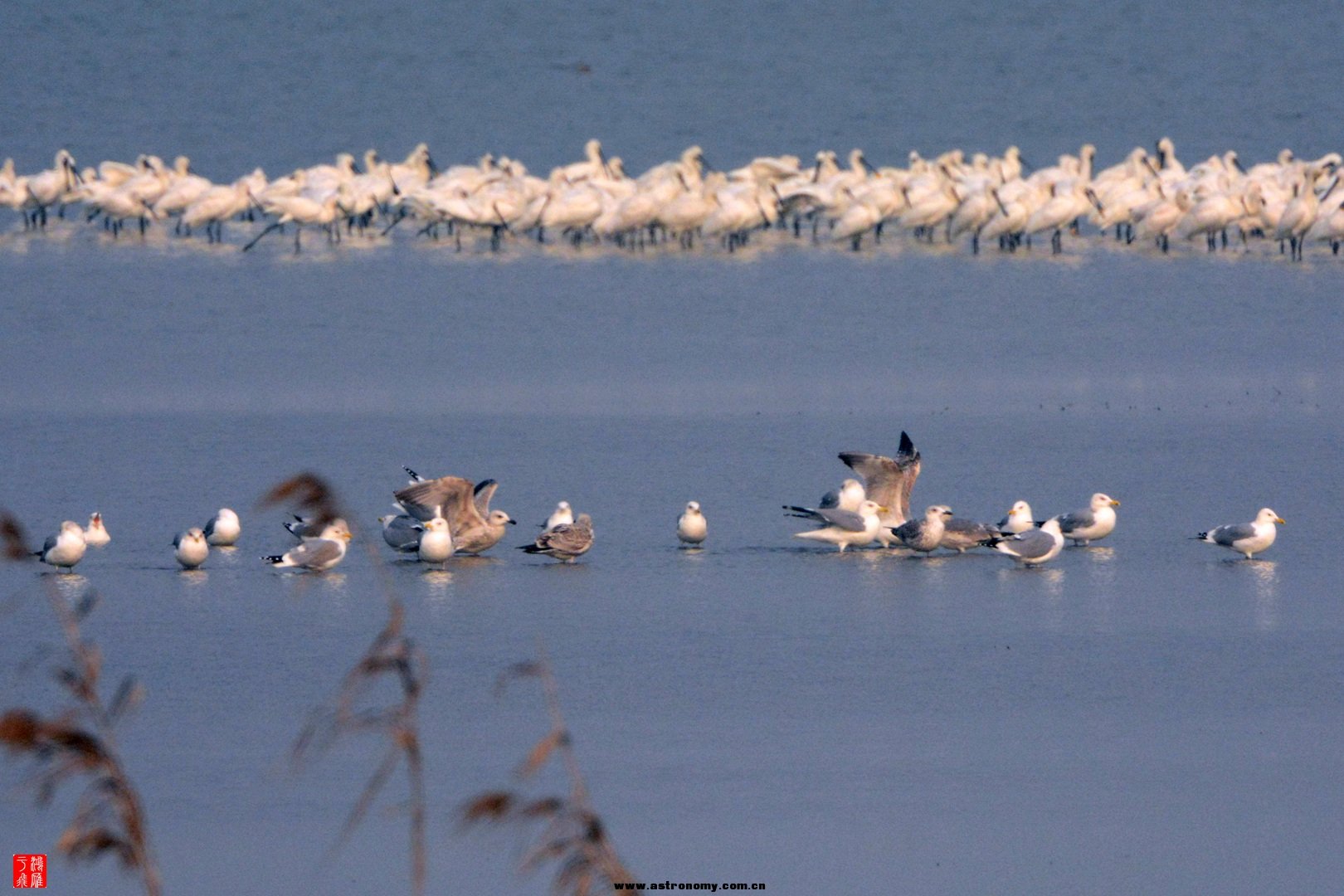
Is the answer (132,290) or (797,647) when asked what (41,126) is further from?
(797,647)

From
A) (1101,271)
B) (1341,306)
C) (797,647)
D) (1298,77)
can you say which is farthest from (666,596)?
(1298,77)

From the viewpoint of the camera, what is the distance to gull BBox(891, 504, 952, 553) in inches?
343

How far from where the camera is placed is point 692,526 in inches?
342

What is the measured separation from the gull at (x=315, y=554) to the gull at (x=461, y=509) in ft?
1.13

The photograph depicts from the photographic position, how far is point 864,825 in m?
5.26

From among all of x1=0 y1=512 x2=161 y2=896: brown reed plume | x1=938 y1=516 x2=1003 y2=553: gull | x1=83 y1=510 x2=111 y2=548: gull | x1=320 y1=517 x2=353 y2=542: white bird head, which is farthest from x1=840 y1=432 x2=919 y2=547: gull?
x1=0 y1=512 x2=161 y2=896: brown reed plume

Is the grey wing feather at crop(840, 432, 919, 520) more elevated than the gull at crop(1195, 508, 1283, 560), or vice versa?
the grey wing feather at crop(840, 432, 919, 520)

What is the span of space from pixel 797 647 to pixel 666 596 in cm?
89

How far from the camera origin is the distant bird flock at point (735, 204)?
71.1 feet

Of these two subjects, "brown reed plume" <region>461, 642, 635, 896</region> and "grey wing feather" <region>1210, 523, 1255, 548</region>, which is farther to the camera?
"grey wing feather" <region>1210, 523, 1255, 548</region>

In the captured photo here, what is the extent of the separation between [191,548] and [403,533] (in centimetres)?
84

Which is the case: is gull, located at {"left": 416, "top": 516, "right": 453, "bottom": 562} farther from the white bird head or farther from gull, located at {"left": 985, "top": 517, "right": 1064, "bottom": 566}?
gull, located at {"left": 985, "top": 517, "right": 1064, "bottom": 566}

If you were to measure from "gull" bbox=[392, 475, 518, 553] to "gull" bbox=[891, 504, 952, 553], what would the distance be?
156cm

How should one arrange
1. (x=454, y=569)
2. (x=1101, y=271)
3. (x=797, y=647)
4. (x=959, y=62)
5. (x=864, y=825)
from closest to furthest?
1. (x=864, y=825)
2. (x=797, y=647)
3. (x=454, y=569)
4. (x=1101, y=271)
5. (x=959, y=62)
